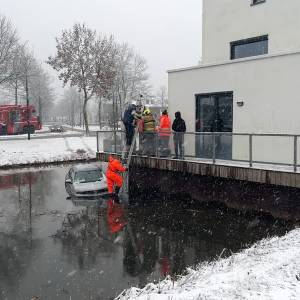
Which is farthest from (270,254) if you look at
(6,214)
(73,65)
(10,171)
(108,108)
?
(108,108)

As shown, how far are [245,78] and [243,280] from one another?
29.6 feet

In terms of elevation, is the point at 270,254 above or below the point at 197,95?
below

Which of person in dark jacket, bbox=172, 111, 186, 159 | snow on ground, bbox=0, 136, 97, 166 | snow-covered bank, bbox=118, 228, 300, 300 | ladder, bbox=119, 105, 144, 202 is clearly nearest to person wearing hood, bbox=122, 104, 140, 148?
ladder, bbox=119, 105, 144, 202

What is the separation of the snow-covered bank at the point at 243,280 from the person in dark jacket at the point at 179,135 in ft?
21.1

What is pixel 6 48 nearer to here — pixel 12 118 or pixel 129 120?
pixel 12 118

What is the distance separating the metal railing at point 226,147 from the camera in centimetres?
1178

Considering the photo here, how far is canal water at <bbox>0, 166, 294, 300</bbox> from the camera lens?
8.73 m

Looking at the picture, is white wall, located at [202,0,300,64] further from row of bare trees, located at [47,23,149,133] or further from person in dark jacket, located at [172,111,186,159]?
row of bare trees, located at [47,23,149,133]

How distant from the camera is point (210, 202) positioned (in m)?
15.0

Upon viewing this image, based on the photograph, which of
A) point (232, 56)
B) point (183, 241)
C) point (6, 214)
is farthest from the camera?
point (232, 56)

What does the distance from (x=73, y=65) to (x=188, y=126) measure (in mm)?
28416

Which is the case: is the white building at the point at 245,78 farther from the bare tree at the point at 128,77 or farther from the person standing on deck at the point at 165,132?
the bare tree at the point at 128,77

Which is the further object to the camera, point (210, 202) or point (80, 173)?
point (80, 173)

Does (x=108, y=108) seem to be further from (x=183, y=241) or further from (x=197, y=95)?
(x=183, y=241)
